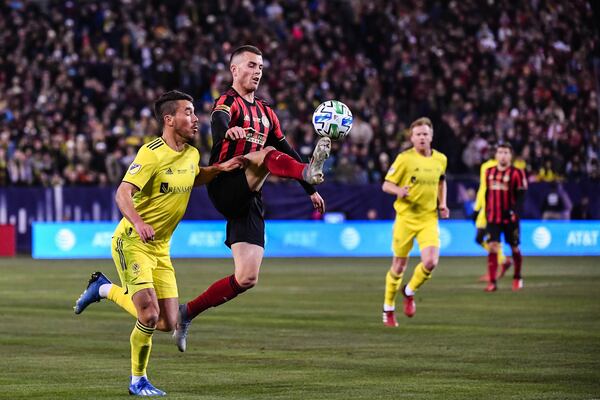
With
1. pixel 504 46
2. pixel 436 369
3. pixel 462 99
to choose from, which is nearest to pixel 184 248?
pixel 462 99

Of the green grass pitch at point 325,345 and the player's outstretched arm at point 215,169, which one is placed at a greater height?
the player's outstretched arm at point 215,169

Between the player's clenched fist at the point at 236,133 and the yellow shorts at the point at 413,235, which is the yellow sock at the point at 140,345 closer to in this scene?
the player's clenched fist at the point at 236,133

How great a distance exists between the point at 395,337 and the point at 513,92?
2555 centimetres

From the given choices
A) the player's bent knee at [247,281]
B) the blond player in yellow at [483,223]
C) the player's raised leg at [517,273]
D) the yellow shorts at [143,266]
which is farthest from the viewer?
the blond player in yellow at [483,223]

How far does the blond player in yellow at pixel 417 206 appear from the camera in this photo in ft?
53.4

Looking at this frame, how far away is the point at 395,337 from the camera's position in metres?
14.5

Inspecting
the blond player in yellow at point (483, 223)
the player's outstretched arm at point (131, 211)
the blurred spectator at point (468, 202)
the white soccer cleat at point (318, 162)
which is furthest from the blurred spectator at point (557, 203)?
the player's outstretched arm at point (131, 211)

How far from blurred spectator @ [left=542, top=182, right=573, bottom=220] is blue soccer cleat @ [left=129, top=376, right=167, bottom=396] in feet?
87.6

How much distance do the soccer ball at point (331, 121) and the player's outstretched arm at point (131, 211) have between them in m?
1.78

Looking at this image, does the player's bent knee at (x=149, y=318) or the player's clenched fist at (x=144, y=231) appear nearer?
the player's clenched fist at (x=144, y=231)

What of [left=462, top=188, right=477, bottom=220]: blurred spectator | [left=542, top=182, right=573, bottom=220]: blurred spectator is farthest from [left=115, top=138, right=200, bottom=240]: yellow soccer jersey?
[left=542, top=182, right=573, bottom=220]: blurred spectator

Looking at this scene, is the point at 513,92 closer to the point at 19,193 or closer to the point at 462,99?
the point at 462,99

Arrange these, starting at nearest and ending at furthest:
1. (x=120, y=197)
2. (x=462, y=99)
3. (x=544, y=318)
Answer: (x=120, y=197)
(x=544, y=318)
(x=462, y=99)

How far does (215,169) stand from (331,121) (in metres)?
1.06
